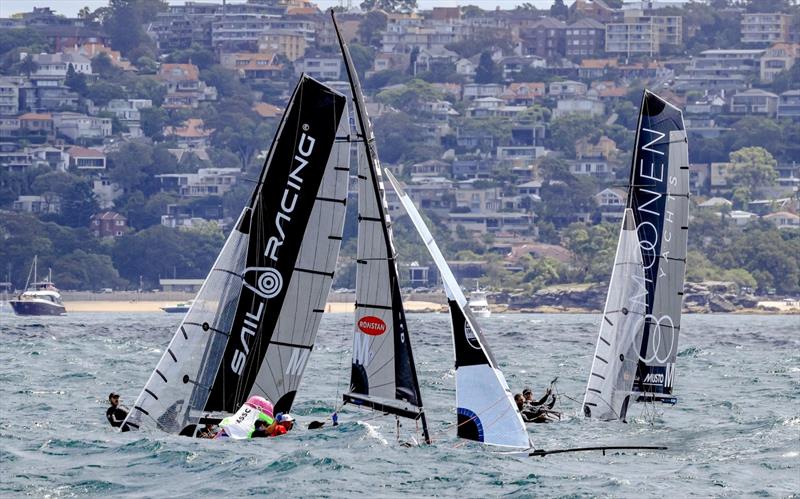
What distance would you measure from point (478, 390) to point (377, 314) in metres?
1.49

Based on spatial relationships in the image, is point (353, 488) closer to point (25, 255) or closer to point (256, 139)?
point (25, 255)

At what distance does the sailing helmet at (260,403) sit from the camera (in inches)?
909

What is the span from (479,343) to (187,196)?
437 feet

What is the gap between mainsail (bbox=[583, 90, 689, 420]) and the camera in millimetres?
26578

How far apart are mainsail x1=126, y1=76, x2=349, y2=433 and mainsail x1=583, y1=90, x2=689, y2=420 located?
17.2ft

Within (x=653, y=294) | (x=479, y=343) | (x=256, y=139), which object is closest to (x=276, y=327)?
(x=479, y=343)

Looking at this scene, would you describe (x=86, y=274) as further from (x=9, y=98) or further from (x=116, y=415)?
(x=116, y=415)

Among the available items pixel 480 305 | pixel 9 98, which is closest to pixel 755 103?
pixel 9 98

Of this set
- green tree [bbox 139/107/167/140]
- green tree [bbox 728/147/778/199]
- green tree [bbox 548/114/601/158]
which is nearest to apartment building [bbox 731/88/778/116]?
green tree [bbox 548/114/601/158]

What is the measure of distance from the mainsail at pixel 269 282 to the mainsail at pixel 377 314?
93cm

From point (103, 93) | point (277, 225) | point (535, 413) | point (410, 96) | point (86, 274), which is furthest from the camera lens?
point (103, 93)

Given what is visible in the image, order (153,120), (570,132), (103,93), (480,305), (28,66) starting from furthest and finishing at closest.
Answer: (28,66)
(103,93)
(153,120)
(570,132)
(480,305)

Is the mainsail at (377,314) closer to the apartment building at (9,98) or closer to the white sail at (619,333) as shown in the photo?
the white sail at (619,333)

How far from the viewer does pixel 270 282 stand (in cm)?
2300
